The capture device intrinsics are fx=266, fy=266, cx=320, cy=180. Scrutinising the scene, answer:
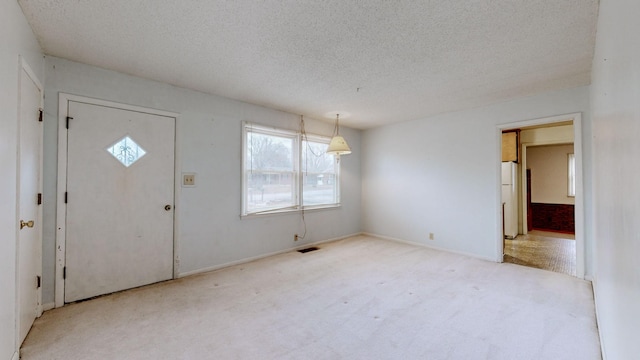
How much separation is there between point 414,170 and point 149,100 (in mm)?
4445

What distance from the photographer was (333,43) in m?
2.42

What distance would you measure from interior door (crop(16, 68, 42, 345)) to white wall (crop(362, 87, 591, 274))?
5123 mm

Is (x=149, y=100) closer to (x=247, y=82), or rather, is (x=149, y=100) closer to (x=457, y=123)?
(x=247, y=82)

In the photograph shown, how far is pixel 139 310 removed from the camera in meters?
2.59

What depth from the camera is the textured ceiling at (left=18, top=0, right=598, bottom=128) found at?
196 centimetres

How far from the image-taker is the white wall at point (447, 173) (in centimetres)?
389

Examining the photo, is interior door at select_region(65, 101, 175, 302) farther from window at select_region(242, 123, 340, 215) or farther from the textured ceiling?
window at select_region(242, 123, 340, 215)

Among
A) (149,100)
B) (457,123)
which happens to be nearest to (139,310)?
(149,100)

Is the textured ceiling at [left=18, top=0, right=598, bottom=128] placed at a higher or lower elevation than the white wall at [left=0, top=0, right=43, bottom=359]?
higher

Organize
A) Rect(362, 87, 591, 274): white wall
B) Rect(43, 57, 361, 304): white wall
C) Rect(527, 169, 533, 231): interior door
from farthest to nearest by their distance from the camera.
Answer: Rect(527, 169, 533, 231): interior door, Rect(362, 87, 591, 274): white wall, Rect(43, 57, 361, 304): white wall

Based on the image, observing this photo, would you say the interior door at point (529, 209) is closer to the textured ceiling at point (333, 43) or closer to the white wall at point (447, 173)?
the white wall at point (447, 173)

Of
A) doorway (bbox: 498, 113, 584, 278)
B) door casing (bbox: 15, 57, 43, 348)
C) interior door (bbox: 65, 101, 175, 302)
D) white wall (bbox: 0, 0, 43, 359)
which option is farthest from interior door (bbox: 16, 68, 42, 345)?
doorway (bbox: 498, 113, 584, 278)

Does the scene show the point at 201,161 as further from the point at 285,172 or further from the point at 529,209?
the point at 529,209

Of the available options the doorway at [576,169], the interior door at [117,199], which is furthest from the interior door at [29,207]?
the doorway at [576,169]
